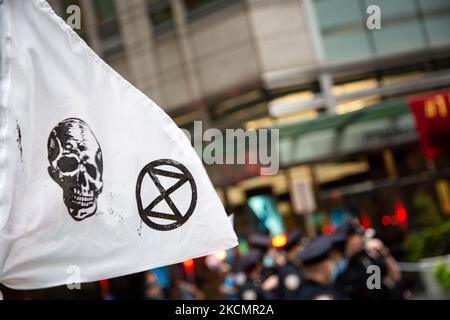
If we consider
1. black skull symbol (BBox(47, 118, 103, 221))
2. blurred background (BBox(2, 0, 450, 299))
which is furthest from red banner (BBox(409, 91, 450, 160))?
black skull symbol (BBox(47, 118, 103, 221))

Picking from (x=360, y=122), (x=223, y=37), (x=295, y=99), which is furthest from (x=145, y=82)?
(x=360, y=122)

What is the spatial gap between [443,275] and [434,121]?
2.63m

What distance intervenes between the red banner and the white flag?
27.6ft

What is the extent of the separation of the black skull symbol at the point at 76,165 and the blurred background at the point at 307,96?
11.5m

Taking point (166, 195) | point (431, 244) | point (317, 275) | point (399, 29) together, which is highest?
point (399, 29)

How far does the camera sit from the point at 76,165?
10.1ft

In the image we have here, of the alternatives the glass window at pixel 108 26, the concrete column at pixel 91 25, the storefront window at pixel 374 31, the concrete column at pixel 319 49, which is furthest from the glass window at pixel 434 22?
the concrete column at pixel 91 25

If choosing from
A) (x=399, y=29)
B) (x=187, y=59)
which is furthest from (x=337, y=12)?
(x=187, y=59)

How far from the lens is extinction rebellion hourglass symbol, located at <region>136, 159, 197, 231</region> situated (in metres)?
3.09

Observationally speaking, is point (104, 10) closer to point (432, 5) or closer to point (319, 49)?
point (319, 49)

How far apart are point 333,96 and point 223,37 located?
11.6 feet

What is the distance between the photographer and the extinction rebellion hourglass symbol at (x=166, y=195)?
309cm

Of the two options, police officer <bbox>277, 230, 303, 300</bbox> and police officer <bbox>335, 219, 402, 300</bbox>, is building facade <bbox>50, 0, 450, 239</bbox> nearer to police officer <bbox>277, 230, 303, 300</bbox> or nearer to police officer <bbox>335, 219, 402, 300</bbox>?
police officer <bbox>277, 230, 303, 300</bbox>
